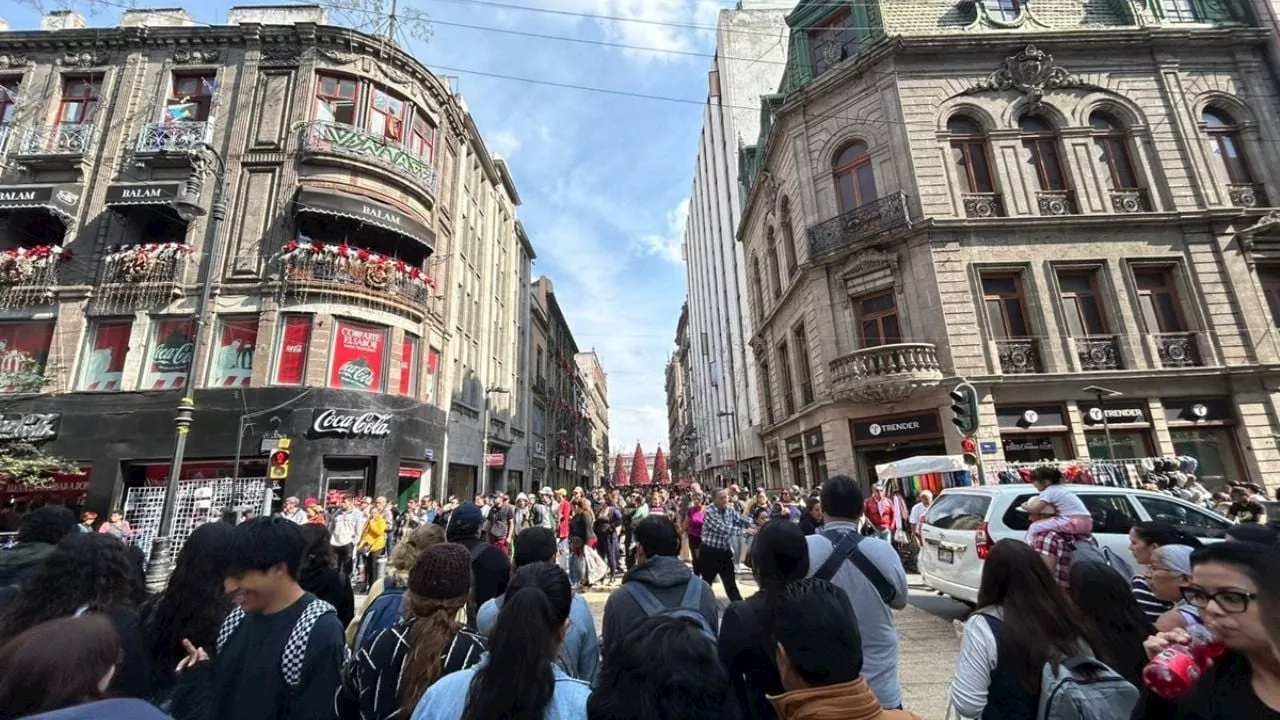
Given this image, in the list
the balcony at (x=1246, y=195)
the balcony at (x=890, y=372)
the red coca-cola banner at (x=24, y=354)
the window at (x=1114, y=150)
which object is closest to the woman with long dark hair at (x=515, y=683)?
the balcony at (x=890, y=372)

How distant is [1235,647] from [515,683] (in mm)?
2331

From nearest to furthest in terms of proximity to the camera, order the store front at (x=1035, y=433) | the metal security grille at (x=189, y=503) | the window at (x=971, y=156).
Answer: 1. the metal security grille at (x=189, y=503)
2. the store front at (x=1035, y=433)
3. the window at (x=971, y=156)

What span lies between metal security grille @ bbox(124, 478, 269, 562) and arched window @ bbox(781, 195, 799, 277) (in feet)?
62.2

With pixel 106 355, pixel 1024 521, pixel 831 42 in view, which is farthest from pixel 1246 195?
pixel 106 355

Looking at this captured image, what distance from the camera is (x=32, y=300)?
51.0 ft

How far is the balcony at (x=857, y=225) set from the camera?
53.1 feet

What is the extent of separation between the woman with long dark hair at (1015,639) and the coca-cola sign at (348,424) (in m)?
16.2

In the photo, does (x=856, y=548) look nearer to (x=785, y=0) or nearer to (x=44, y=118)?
(x=44, y=118)

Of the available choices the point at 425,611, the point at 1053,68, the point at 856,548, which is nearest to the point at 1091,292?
the point at 1053,68

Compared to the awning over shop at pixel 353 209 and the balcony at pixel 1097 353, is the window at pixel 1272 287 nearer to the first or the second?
the balcony at pixel 1097 353

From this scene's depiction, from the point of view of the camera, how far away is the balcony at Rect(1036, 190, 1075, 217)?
16.2m

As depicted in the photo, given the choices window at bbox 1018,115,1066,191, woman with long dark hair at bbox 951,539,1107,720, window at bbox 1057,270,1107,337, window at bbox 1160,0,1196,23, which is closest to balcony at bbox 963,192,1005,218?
window at bbox 1018,115,1066,191

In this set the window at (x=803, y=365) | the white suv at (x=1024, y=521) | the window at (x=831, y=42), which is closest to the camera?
the white suv at (x=1024, y=521)

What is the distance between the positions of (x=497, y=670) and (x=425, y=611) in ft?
2.70
